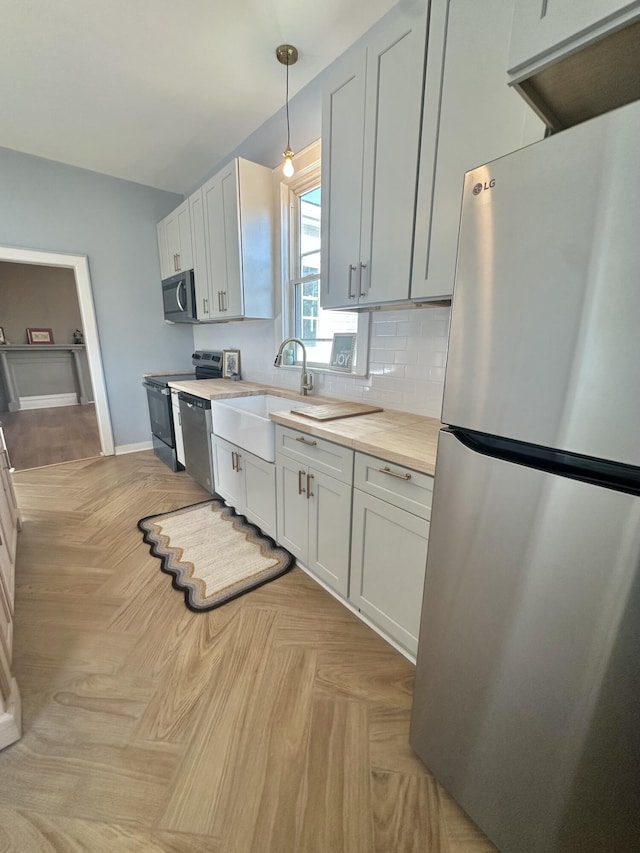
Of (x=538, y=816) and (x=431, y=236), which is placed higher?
(x=431, y=236)

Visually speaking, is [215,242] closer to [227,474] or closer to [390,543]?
[227,474]

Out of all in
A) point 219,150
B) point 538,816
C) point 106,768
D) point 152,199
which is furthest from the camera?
point 152,199

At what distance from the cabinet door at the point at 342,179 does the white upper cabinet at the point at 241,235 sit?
1.03 m

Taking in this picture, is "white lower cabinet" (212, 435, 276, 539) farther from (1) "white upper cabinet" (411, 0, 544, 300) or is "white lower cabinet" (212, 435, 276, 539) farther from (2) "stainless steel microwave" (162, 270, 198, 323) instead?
(2) "stainless steel microwave" (162, 270, 198, 323)

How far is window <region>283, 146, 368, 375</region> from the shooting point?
247cm

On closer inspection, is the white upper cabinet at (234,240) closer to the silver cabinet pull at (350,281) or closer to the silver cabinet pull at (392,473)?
the silver cabinet pull at (350,281)

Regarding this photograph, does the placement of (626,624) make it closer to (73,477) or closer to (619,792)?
(619,792)

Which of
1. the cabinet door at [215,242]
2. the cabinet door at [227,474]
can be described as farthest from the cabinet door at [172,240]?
the cabinet door at [227,474]

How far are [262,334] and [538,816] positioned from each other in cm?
305

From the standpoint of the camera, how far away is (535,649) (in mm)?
723

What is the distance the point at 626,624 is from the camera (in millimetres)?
600

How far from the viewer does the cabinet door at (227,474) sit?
237 centimetres

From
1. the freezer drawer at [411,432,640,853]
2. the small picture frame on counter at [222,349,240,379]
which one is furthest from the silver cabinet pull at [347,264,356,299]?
the small picture frame on counter at [222,349,240,379]

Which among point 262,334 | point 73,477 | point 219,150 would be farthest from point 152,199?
point 73,477
